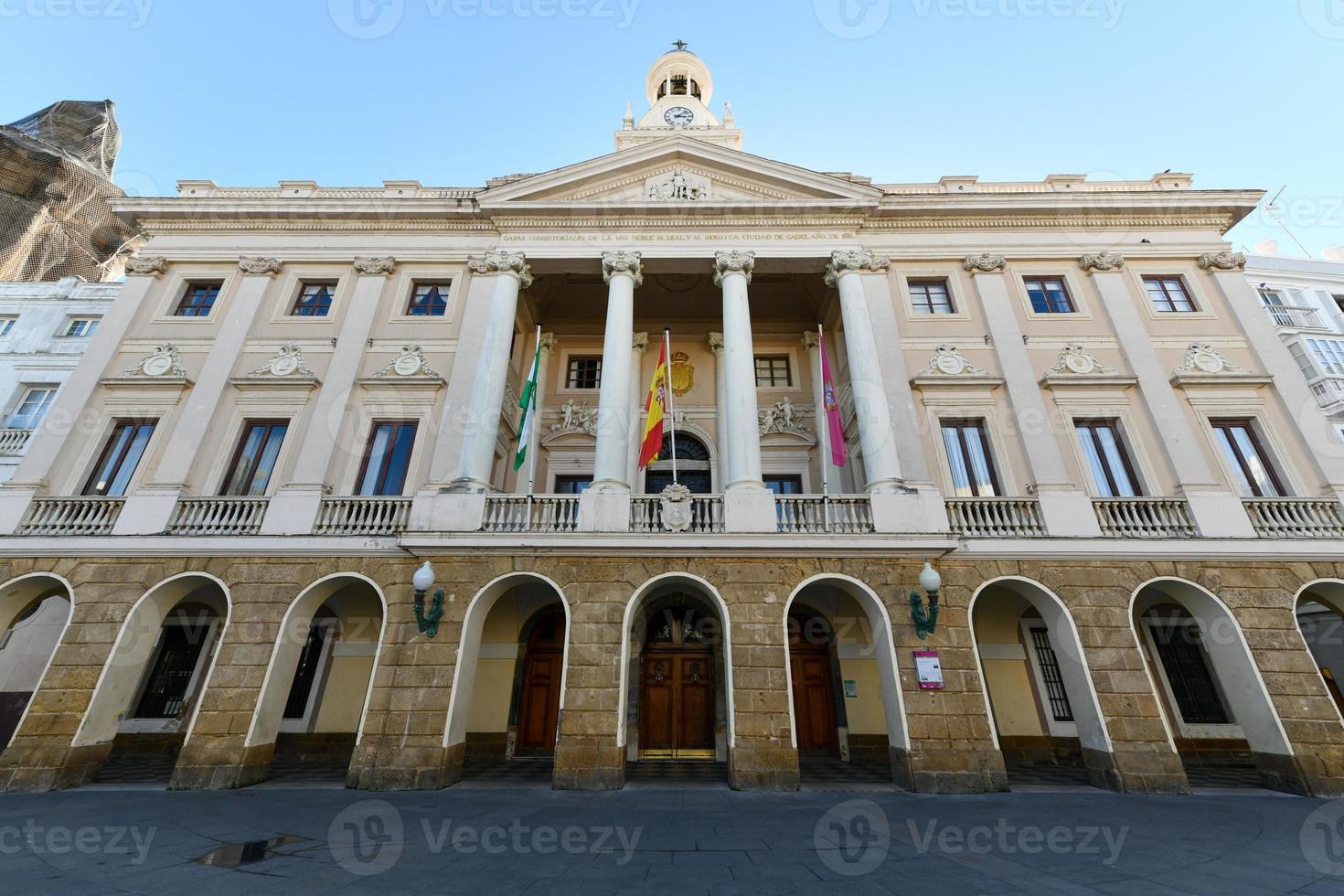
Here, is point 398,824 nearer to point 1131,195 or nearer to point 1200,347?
point 1200,347

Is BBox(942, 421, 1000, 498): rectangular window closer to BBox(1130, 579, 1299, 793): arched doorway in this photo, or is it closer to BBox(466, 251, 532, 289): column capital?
BBox(1130, 579, 1299, 793): arched doorway

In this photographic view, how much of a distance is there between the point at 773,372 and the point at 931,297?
5487 mm

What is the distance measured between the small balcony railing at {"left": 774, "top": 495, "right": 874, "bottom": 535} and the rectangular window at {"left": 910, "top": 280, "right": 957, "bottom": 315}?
21.9 ft

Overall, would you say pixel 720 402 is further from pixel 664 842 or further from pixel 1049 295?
pixel 664 842

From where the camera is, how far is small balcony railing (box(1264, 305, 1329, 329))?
73.5ft

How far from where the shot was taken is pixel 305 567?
40.1 feet

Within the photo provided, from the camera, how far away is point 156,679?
14.7 m

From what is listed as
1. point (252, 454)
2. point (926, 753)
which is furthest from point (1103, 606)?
point (252, 454)

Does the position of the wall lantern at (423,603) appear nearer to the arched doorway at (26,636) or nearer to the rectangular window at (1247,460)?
the arched doorway at (26,636)

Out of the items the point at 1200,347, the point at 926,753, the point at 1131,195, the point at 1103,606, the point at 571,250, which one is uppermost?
the point at 1131,195

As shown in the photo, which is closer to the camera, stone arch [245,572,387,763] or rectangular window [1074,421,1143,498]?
stone arch [245,572,387,763]

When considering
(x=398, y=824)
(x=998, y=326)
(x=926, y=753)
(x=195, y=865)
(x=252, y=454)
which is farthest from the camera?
(x=998, y=326)

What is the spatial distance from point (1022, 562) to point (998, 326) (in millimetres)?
6769
